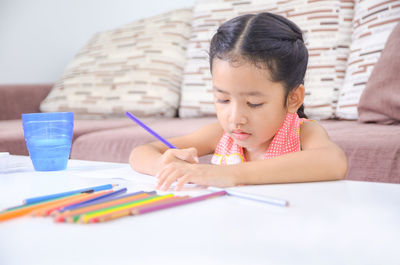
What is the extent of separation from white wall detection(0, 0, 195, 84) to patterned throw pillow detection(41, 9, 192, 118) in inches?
23.4

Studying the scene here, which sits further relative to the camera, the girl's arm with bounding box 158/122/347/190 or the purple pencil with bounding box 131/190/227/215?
the girl's arm with bounding box 158/122/347/190

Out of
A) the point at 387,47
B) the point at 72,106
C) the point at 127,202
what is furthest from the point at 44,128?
the point at 72,106

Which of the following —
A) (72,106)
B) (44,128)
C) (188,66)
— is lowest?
(72,106)

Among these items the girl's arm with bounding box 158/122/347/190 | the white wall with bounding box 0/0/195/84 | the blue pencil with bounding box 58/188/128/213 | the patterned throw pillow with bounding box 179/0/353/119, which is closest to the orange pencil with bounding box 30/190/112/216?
the blue pencil with bounding box 58/188/128/213

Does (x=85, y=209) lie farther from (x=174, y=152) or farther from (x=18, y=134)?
(x=18, y=134)

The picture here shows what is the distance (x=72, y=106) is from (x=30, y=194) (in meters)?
1.76

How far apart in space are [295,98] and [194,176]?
Result: 412mm

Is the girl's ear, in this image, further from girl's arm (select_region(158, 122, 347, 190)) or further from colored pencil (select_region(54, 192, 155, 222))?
colored pencil (select_region(54, 192, 155, 222))

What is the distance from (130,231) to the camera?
44 cm

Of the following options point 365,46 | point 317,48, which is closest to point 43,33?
point 317,48

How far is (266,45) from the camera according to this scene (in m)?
0.90

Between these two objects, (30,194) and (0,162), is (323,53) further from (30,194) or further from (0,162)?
(30,194)

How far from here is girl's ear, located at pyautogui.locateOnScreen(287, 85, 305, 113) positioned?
98 cm

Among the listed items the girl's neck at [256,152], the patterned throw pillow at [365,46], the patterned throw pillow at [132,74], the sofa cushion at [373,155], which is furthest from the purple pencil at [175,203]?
the patterned throw pillow at [132,74]
